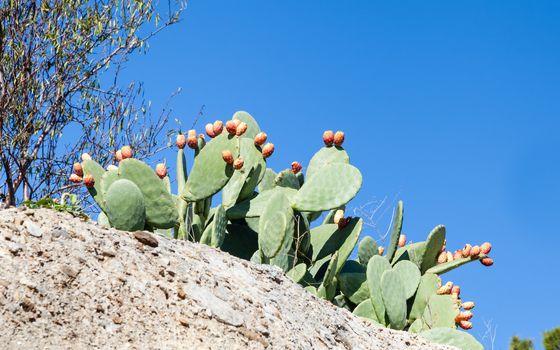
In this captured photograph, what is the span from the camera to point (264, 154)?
6.67 metres

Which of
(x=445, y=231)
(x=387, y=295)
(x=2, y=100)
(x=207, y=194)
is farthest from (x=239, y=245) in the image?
(x=2, y=100)

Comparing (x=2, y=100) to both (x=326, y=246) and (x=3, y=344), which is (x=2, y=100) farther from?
(x=3, y=344)

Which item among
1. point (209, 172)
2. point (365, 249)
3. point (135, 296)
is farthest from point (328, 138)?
point (135, 296)

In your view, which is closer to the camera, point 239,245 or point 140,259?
point 140,259

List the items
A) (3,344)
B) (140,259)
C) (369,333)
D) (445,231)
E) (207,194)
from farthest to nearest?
(445,231)
(207,194)
(369,333)
(140,259)
(3,344)

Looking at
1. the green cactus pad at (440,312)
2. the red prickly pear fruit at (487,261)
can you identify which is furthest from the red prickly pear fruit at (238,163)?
the red prickly pear fruit at (487,261)

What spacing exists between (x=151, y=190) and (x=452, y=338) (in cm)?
245

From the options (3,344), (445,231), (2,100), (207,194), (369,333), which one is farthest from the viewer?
(2,100)

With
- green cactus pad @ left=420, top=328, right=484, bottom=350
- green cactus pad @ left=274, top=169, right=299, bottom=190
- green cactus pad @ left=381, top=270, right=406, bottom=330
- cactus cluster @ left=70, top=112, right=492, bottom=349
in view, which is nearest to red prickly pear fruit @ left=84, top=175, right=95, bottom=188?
cactus cluster @ left=70, top=112, right=492, bottom=349

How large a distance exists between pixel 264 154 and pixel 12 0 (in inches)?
245

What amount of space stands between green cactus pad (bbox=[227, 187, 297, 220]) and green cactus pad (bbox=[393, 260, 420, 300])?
105cm

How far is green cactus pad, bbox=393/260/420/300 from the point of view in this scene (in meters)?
6.83

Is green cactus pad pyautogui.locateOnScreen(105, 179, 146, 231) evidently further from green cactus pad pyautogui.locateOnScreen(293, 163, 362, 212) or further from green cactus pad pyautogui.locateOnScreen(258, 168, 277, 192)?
green cactus pad pyautogui.locateOnScreen(258, 168, 277, 192)

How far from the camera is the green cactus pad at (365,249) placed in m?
7.06
